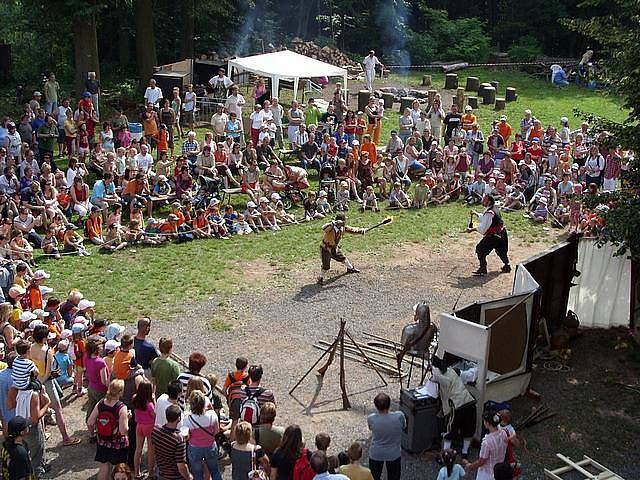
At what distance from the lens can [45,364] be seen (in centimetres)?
1018

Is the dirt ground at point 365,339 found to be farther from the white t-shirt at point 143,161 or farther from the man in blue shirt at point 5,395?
the white t-shirt at point 143,161

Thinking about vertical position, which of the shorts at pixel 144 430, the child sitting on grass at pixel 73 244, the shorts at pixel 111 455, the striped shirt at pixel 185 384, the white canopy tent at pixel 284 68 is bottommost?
the child sitting on grass at pixel 73 244

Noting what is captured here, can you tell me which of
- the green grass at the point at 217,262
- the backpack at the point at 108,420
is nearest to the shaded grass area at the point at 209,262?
the green grass at the point at 217,262

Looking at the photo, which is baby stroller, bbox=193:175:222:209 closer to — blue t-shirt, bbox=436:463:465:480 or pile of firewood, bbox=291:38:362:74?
blue t-shirt, bbox=436:463:465:480

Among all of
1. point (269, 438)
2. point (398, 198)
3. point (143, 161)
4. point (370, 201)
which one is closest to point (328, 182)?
point (370, 201)

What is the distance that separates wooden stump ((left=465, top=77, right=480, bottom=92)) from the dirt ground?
15.8 meters

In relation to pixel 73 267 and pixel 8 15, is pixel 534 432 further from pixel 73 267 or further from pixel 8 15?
pixel 8 15

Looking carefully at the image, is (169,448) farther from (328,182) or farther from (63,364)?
(328,182)

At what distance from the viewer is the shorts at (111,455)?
9094 millimetres

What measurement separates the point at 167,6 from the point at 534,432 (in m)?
26.3

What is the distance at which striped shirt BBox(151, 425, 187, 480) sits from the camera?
340 inches

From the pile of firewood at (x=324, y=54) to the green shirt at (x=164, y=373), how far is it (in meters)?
28.3

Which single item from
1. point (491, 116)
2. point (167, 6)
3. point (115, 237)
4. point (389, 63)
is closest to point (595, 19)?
point (115, 237)

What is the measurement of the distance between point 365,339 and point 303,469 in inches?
228
